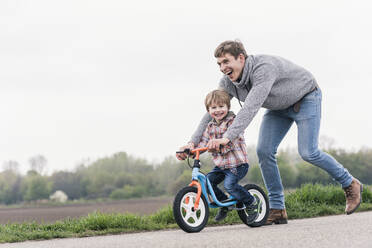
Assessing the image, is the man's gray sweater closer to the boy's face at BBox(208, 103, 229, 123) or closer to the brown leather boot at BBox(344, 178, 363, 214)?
the boy's face at BBox(208, 103, 229, 123)

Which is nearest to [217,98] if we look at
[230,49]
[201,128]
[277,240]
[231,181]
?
[201,128]

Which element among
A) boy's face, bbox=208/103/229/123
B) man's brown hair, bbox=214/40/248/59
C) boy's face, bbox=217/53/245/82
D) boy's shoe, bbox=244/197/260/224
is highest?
man's brown hair, bbox=214/40/248/59

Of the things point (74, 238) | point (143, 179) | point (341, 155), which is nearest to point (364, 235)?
point (74, 238)

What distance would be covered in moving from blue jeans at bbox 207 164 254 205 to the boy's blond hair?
2.15 feet

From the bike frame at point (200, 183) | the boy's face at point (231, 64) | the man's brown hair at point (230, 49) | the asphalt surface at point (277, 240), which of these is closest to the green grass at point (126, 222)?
the asphalt surface at point (277, 240)

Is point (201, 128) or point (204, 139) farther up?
point (201, 128)

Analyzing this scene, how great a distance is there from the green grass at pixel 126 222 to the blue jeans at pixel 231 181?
91 centimetres

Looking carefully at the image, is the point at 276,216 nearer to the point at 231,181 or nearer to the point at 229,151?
the point at 231,181

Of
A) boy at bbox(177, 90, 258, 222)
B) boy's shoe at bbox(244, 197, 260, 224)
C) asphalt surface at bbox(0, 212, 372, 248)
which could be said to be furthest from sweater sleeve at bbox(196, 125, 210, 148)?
asphalt surface at bbox(0, 212, 372, 248)

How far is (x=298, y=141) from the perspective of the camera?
494 centimetres

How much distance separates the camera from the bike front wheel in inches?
168

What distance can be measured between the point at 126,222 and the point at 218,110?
6.06 ft

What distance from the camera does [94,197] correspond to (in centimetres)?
6391

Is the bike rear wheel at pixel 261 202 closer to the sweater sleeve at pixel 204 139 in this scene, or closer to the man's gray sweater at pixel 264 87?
the sweater sleeve at pixel 204 139
